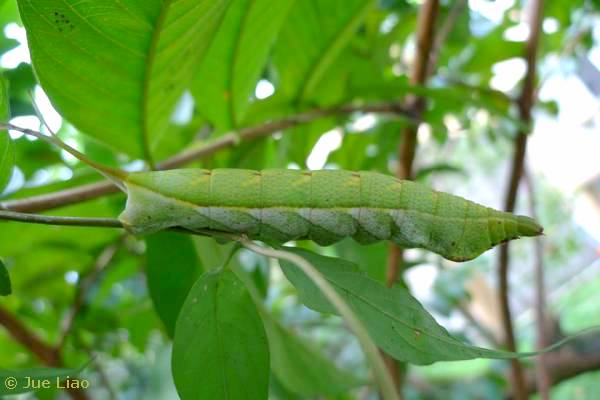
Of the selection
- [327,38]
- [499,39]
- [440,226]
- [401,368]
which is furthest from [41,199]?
[499,39]

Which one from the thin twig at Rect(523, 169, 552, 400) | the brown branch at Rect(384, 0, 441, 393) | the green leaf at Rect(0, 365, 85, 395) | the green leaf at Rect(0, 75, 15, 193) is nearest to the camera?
the green leaf at Rect(0, 365, 85, 395)

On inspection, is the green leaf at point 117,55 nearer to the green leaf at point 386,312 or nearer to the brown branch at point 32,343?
the green leaf at point 386,312

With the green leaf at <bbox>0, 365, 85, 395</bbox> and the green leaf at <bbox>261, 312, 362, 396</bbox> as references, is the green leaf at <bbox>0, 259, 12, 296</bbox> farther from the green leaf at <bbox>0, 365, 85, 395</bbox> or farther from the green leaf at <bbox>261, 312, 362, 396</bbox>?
the green leaf at <bbox>261, 312, 362, 396</bbox>

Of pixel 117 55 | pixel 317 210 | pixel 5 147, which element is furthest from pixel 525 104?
pixel 5 147

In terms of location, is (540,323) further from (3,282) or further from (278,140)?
(3,282)

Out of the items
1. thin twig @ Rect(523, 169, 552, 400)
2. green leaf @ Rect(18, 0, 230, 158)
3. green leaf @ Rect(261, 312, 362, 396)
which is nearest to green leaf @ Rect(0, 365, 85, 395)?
green leaf @ Rect(18, 0, 230, 158)

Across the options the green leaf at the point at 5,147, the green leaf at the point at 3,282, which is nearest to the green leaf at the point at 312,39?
the green leaf at the point at 5,147

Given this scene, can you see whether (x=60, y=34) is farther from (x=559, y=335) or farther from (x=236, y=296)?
(x=559, y=335)
